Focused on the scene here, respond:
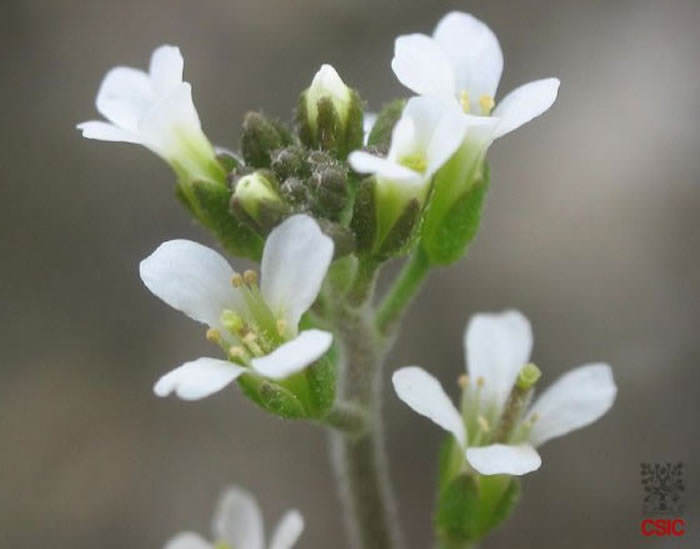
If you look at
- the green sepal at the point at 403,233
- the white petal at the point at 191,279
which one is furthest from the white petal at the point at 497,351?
the white petal at the point at 191,279

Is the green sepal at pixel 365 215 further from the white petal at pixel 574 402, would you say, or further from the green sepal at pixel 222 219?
the white petal at pixel 574 402

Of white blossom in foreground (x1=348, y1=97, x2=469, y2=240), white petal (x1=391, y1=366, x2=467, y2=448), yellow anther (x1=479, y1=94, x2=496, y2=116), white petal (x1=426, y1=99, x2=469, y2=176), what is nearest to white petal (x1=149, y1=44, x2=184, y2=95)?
white blossom in foreground (x1=348, y1=97, x2=469, y2=240)

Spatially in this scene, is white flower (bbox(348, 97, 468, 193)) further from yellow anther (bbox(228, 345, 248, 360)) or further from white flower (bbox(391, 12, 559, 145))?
yellow anther (bbox(228, 345, 248, 360))

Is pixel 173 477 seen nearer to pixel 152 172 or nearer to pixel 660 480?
pixel 152 172

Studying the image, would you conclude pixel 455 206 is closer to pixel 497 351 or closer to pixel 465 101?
pixel 465 101

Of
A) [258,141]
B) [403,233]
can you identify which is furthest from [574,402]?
[258,141]
